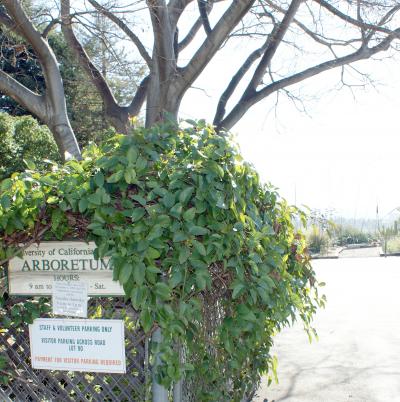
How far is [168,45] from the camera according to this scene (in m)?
7.15

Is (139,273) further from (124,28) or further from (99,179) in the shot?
(124,28)

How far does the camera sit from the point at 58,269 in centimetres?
304

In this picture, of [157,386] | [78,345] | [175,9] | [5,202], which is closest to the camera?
[5,202]

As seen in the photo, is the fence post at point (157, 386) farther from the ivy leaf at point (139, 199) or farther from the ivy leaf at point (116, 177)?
the ivy leaf at point (116, 177)

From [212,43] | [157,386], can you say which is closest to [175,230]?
[157,386]

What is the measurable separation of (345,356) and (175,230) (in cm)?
469

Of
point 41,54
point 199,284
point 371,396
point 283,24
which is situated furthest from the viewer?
point 283,24

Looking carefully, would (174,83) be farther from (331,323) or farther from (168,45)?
(331,323)

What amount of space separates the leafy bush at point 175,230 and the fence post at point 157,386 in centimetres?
5

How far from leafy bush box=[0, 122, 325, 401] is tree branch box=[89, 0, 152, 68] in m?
5.02

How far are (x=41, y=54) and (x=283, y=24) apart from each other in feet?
11.9

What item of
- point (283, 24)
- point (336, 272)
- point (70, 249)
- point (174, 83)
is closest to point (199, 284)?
point (70, 249)

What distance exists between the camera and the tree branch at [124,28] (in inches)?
299

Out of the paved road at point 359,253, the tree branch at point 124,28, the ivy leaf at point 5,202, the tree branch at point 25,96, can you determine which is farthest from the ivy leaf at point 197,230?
the paved road at point 359,253
